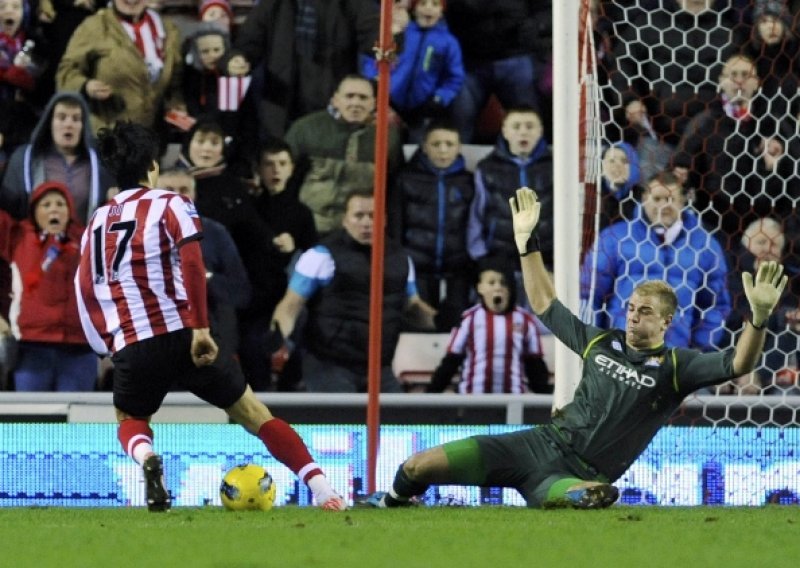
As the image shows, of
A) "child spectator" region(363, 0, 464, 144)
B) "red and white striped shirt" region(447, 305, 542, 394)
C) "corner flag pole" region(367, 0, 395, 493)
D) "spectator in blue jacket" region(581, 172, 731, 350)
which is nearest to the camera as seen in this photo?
"corner flag pole" region(367, 0, 395, 493)

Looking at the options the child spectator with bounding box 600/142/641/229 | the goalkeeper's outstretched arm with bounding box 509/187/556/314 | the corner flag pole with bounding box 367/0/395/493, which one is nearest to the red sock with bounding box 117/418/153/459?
the corner flag pole with bounding box 367/0/395/493

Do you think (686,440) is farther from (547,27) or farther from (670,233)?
(547,27)

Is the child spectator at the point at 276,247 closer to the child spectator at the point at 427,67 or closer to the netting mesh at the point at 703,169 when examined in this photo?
the child spectator at the point at 427,67

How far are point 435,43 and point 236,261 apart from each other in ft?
7.10

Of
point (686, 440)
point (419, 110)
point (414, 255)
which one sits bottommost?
point (686, 440)

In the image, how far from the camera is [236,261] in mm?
10539

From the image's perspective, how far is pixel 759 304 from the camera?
6832 millimetres

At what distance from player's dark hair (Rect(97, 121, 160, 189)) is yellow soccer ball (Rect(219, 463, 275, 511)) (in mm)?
1387

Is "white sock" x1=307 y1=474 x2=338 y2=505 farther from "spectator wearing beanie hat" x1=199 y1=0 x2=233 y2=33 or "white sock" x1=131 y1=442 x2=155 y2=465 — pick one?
"spectator wearing beanie hat" x1=199 y1=0 x2=233 y2=33

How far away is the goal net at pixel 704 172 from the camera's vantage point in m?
10.0

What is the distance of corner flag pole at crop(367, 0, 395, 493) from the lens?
842cm

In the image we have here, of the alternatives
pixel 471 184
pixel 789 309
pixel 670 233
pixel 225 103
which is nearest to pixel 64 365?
pixel 225 103

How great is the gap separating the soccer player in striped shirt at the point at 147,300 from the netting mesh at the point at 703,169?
3.19m

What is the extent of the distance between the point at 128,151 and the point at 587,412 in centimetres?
234
